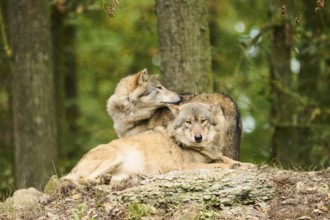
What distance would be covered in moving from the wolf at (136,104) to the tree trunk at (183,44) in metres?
0.31

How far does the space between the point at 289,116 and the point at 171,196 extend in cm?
865

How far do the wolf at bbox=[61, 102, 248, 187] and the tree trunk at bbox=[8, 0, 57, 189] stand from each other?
11.7ft

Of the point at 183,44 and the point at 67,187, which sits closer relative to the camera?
the point at 67,187

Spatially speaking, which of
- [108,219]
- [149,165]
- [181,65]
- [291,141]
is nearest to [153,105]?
[181,65]

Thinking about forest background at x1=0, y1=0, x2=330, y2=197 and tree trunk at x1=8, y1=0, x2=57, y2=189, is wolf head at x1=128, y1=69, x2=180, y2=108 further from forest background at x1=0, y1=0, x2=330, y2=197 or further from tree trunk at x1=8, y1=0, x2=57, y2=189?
tree trunk at x1=8, y1=0, x2=57, y2=189

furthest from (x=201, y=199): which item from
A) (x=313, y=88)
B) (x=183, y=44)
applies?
(x=313, y=88)

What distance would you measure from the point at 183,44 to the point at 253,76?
8.04 meters

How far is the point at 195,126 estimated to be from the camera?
11586mm

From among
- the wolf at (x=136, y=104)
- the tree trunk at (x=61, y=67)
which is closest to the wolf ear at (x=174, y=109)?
the wolf at (x=136, y=104)

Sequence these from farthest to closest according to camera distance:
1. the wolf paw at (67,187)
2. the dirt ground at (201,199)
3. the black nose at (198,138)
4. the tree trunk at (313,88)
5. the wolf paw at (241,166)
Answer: the tree trunk at (313,88), the black nose at (198,138), the wolf paw at (241,166), the wolf paw at (67,187), the dirt ground at (201,199)

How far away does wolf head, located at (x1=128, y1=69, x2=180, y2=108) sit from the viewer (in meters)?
13.2

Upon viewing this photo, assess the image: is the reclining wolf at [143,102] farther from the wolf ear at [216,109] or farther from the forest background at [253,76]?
the forest background at [253,76]

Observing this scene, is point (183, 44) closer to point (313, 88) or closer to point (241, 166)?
point (241, 166)

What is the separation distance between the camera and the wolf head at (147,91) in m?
13.2
